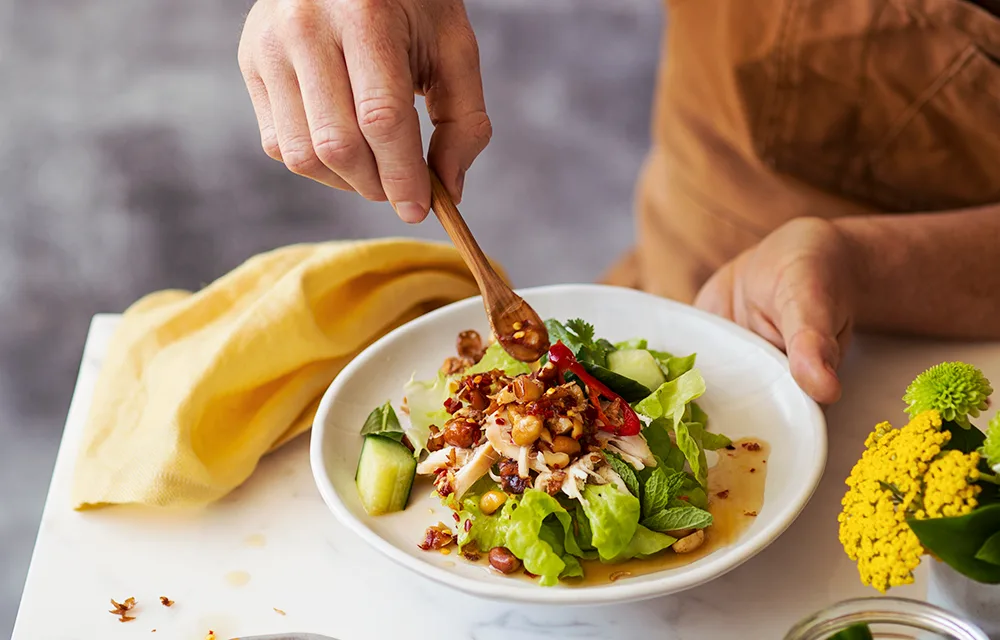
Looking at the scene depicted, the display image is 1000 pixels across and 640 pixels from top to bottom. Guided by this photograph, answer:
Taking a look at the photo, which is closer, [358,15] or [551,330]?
[358,15]

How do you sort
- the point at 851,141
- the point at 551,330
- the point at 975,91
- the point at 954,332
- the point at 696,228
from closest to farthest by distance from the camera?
the point at 551,330, the point at 954,332, the point at 975,91, the point at 851,141, the point at 696,228

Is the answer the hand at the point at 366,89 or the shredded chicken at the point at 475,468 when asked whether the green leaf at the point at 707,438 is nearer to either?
the shredded chicken at the point at 475,468

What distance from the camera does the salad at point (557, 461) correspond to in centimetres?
102

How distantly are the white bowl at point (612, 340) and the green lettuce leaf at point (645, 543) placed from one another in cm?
3

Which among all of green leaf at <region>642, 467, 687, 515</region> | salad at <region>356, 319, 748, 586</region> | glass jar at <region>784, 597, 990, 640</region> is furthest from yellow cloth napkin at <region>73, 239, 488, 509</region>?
glass jar at <region>784, 597, 990, 640</region>

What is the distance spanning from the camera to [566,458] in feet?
3.51

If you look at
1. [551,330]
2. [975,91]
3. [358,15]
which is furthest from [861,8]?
[358,15]

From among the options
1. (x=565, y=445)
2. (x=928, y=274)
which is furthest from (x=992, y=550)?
(x=928, y=274)

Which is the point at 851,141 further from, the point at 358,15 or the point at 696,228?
the point at 358,15

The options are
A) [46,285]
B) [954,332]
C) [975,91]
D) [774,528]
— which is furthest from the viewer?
[46,285]

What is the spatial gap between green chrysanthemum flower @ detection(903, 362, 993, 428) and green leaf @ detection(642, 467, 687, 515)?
0.29 m

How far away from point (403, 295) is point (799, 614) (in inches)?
28.3

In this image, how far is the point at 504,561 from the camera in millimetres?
1010

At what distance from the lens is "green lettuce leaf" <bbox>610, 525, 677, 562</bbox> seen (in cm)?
102
